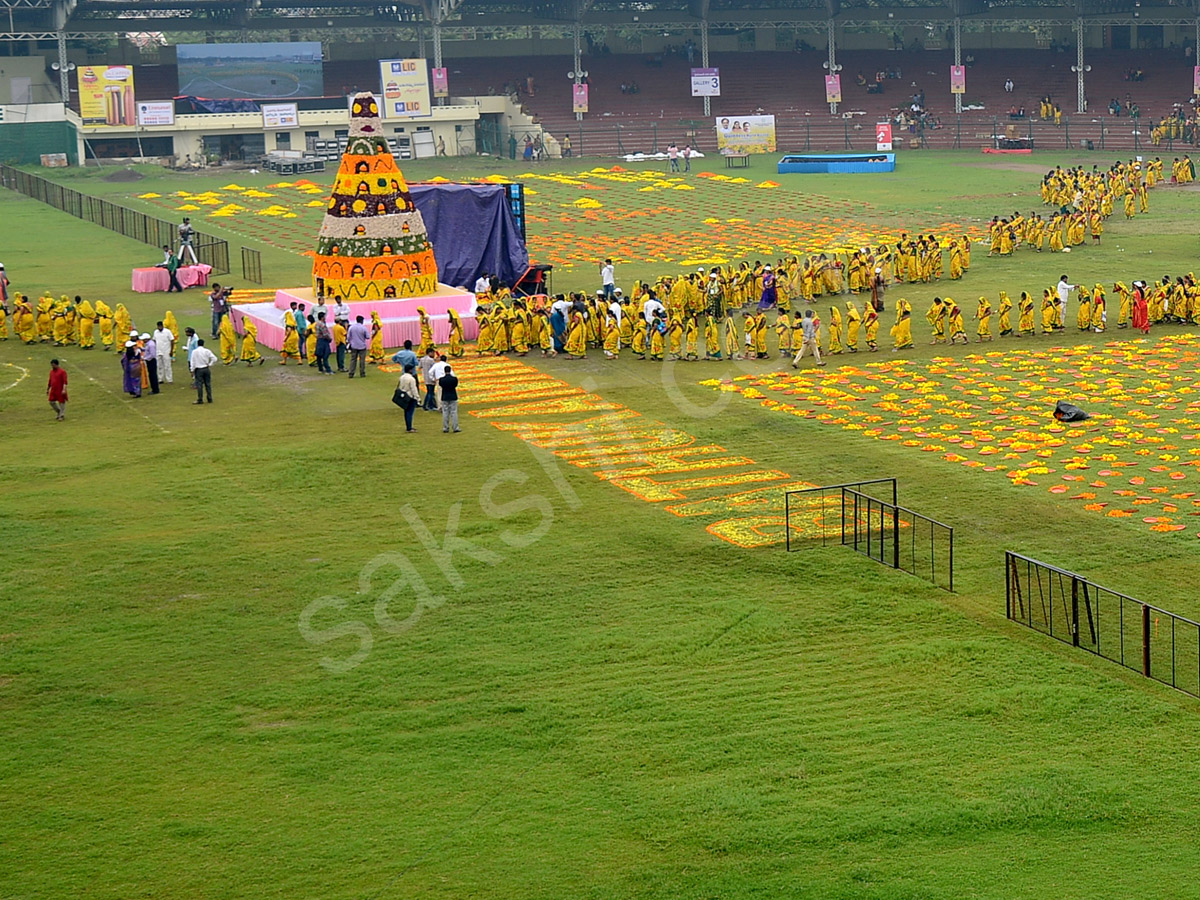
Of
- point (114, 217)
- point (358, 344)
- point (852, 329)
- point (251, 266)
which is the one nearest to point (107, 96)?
point (114, 217)

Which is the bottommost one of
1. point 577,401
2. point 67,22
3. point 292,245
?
point 577,401

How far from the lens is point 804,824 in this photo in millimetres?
12883

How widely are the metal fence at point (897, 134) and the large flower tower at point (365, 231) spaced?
39.8 m

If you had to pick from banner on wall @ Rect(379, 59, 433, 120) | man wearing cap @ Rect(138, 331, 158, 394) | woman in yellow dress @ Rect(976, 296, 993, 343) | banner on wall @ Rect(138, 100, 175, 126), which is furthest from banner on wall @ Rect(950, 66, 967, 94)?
man wearing cap @ Rect(138, 331, 158, 394)

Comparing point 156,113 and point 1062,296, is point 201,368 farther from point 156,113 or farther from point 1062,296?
point 156,113

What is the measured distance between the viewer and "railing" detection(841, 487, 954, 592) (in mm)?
18562

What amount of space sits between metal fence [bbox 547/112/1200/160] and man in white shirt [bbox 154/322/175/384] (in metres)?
45.5

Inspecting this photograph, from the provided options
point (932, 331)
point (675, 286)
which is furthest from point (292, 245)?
point (932, 331)

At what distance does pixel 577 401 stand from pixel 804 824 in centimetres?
1598

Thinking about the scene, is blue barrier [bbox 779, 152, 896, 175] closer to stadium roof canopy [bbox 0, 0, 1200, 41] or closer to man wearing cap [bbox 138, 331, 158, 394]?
stadium roof canopy [bbox 0, 0, 1200, 41]

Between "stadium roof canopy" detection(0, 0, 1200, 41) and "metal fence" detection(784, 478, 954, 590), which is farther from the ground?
"stadium roof canopy" detection(0, 0, 1200, 41)

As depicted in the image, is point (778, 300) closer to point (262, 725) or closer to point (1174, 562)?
point (1174, 562)

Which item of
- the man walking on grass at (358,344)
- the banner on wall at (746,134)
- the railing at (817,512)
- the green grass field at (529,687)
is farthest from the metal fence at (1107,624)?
the banner on wall at (746,134)

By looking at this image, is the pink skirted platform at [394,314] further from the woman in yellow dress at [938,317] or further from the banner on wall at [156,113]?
the banner on wall at [156,113]
